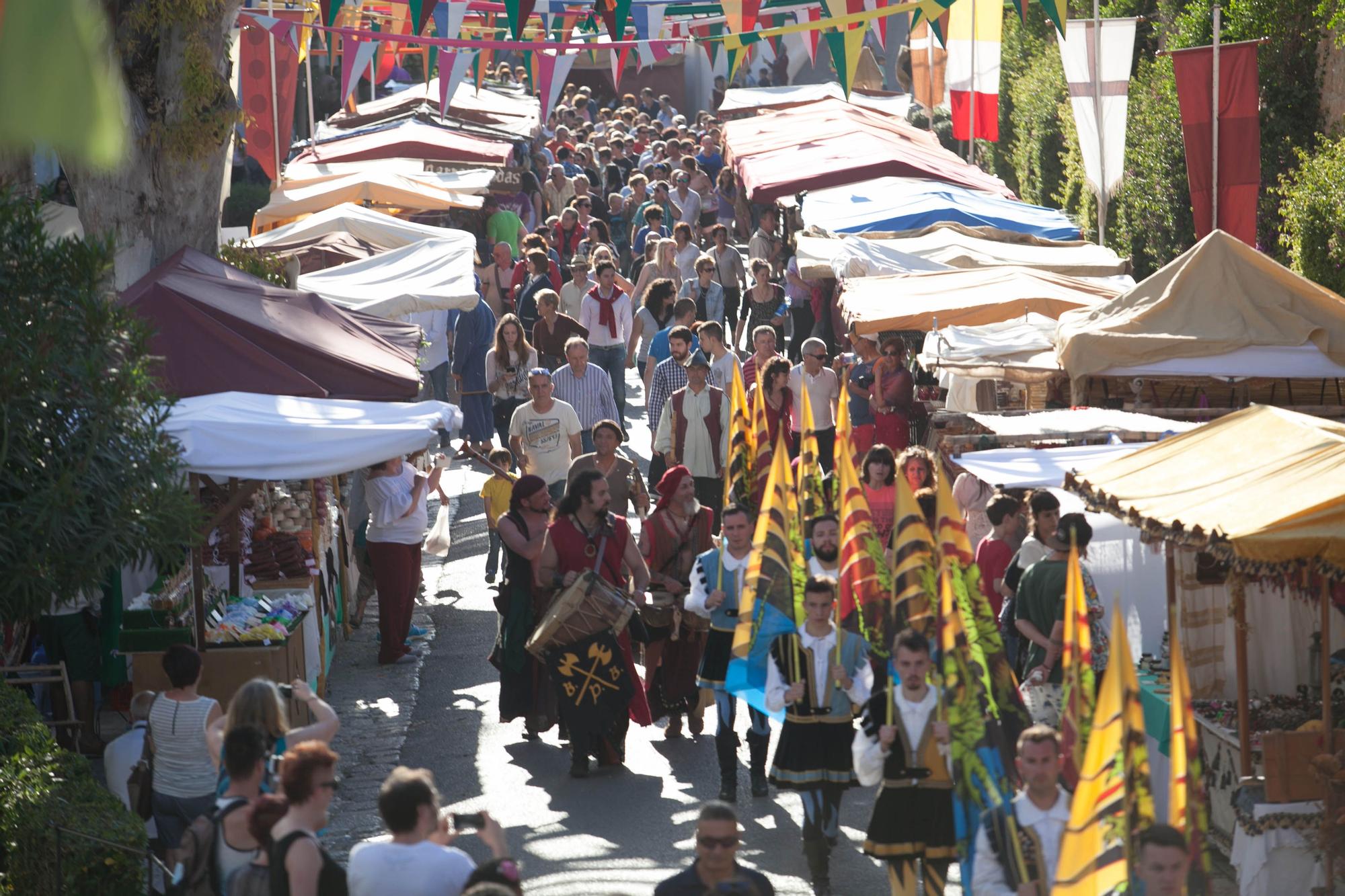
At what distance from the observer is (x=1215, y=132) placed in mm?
15656

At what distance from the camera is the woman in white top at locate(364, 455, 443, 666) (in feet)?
40.0

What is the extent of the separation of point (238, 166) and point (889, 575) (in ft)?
107

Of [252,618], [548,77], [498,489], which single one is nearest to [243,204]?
[548,77]

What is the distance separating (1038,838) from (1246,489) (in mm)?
2193

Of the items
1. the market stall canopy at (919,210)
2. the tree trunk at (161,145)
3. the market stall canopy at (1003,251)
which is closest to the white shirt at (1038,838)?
the tree trunk at (161,145)

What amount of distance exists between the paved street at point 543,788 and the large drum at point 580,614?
33.0 inches

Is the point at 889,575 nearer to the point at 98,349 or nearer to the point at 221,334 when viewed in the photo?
the point at 98,349

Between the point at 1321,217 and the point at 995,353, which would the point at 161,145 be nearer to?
the point at 995,353

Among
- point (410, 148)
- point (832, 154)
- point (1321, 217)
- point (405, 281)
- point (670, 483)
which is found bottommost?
point (670, 483)

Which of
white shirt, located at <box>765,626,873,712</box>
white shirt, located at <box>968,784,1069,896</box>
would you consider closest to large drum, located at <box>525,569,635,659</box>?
white shirt, located at <box>765,626,873,712</box>

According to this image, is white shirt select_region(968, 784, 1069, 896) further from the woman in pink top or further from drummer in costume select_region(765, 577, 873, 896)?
the woman in pink top

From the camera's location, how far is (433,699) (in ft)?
37.8

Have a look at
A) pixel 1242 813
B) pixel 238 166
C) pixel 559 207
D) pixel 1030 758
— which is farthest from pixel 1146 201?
pixel 238 166

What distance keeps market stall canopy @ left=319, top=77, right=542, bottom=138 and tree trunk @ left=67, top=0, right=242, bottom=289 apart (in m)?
19.3
